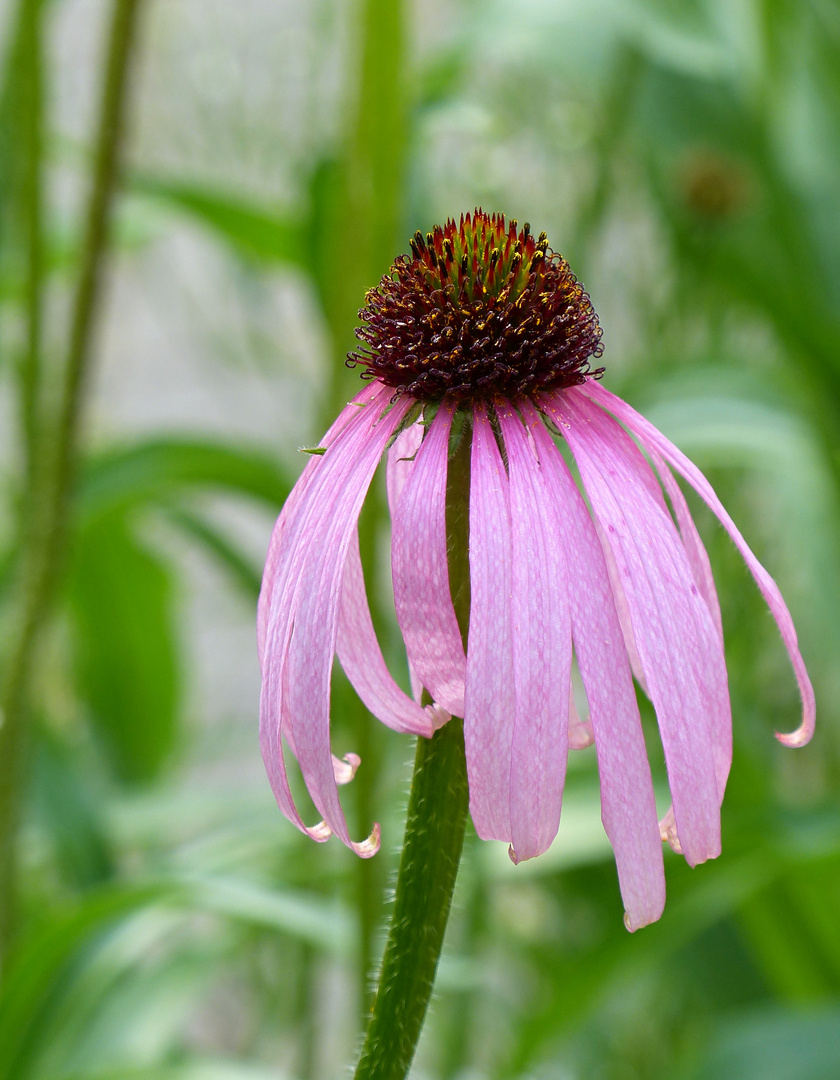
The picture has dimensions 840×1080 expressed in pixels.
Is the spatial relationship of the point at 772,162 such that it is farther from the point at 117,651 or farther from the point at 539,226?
the point at 117,651

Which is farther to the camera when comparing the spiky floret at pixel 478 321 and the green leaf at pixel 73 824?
the green leaf at pixel 73 824

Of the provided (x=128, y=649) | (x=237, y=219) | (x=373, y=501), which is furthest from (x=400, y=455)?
(x=128, y=649)

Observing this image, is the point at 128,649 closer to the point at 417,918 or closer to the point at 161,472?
the point at 161,472

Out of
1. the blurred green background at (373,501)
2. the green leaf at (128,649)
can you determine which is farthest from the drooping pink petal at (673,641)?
the green leaf at (128,649)

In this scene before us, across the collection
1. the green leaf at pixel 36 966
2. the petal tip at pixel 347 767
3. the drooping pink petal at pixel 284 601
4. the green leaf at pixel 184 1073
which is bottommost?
the green leaf at pixel 184 1073

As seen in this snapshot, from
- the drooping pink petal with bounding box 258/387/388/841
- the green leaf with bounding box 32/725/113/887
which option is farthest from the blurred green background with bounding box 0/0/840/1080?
the drooping pink petal with bounding box 258/387/388/841

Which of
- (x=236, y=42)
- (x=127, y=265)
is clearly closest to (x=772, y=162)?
(x=236, y=42)

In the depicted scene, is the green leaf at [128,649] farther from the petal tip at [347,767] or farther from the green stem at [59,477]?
the petal tip at [347,767]
